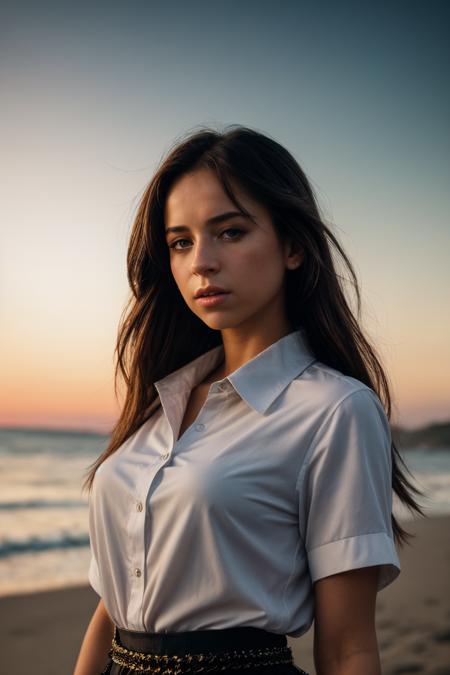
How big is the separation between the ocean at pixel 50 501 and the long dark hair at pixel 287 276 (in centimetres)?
230

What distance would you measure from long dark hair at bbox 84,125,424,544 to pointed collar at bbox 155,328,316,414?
5 cm

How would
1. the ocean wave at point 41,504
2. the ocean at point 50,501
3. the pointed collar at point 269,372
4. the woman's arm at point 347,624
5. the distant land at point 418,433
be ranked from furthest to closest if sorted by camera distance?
the distant land at point 418,433
the ocean wave at point 41,504
the ocean at point 50,501
the pointed collar at point 269,372
the woman's arm at point 347,624

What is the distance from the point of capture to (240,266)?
185 cm

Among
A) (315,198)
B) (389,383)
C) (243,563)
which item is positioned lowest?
Result: (243,563)

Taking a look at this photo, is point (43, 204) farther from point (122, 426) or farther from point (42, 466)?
point (122, 426)

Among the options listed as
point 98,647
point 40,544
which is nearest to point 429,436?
point 40,544

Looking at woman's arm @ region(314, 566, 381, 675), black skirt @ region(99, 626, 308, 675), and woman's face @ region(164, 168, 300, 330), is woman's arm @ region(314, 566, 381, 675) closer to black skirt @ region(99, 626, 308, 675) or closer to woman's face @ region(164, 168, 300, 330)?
black skirt @ region(99, 626, 308, 675)

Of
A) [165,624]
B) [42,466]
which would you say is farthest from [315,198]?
[42,466]

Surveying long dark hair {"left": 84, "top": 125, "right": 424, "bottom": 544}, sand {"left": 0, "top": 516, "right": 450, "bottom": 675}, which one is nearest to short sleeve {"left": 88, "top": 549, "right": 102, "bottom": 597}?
long dark hair {"left": 84, "top": 125, "right": 424, "bottom": 544}

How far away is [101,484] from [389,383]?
72 centimetres

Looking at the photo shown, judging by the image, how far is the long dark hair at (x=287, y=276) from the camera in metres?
1.92

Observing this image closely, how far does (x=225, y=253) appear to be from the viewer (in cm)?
185

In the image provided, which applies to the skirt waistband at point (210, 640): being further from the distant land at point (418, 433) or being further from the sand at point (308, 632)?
the distant land at point (418, 433)

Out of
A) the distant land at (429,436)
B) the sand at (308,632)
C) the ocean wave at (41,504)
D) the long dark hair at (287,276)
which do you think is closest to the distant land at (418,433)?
the distant land at (429,436)
